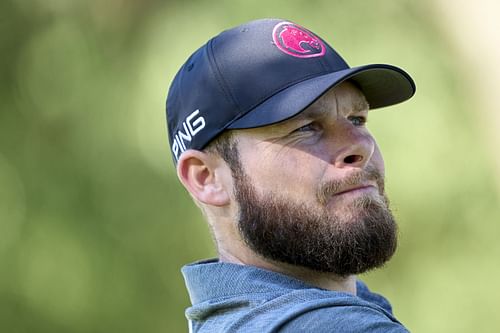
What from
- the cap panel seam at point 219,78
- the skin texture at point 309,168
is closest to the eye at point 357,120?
the skin texture at point 309,168

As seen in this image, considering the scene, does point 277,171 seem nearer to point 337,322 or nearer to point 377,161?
point 377,161

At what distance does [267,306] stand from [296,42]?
545mm

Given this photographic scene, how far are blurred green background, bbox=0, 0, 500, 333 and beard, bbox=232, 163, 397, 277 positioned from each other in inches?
97.7

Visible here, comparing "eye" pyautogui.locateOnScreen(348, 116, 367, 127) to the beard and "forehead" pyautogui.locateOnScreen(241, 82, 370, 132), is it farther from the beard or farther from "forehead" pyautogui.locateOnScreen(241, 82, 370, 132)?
the beard

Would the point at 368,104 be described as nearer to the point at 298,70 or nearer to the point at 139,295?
the point at 298,70

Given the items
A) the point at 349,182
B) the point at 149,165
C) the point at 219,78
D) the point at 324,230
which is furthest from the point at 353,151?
the point at 149,165

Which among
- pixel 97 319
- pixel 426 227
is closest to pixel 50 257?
pixel 97 319

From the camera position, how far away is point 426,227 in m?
4.70

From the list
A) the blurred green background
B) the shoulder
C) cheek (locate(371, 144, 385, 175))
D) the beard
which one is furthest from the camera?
the blurred green background

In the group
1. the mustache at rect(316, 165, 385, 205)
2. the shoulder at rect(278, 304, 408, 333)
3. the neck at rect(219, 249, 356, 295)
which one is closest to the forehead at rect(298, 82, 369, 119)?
the mustache at rect(316, 165, 385, 205)

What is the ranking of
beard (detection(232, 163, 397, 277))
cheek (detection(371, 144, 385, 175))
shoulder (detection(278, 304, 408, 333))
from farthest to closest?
1. cheek (detection(371, 144, 385, 175))
2. beard (detection(232, 163, 397, 277))
3. shoulder (detection(278, 304, 408, 333))

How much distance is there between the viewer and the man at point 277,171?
1.63 m

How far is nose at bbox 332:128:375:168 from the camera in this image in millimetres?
1676

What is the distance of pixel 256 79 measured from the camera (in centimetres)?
171
